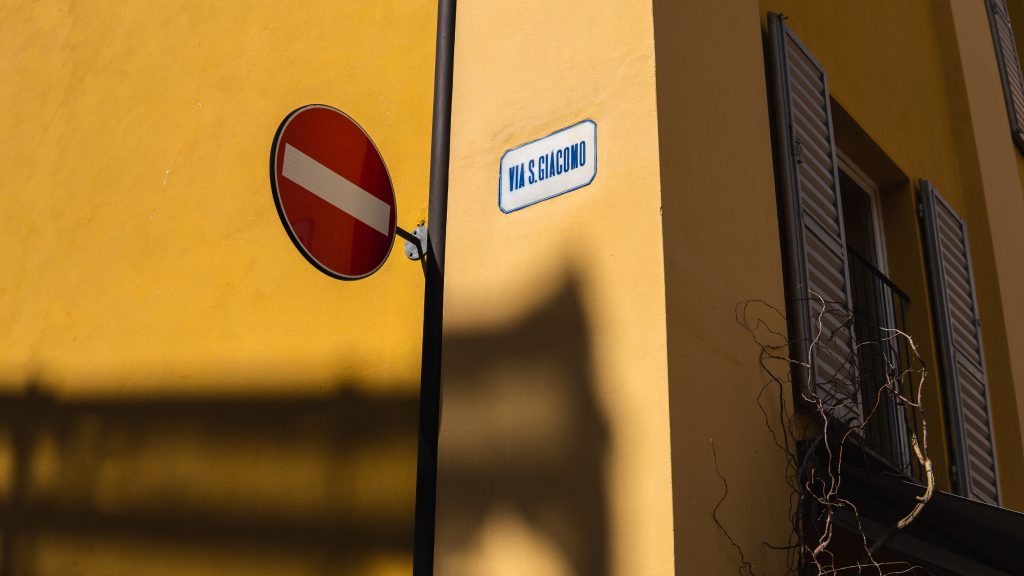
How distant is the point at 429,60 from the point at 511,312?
52.4 inches

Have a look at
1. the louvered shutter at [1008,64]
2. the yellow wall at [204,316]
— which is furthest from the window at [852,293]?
the louvered shutter at [1008,64]

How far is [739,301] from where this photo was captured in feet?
12.8

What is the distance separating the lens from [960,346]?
6.51 meters

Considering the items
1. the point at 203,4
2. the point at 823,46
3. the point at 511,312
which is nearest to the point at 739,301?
the point at 511,312

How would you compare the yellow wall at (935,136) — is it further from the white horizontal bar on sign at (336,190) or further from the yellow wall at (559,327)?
the white horizontal bar on sign at (336,190)

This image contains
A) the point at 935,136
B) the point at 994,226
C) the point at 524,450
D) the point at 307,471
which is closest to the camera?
the point at 524,450

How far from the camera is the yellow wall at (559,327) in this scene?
3375mm

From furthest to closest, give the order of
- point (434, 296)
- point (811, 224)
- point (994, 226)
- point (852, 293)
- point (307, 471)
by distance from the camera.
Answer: point (994, 226) → point (852, 293) → point (811, 224) → point (307, 471) → point (434, 296)

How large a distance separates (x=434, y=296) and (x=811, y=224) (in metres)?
1.70

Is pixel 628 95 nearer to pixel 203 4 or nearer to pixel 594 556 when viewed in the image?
pixel 594 556

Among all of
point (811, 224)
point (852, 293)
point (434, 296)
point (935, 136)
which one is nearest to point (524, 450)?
point (434, 296)

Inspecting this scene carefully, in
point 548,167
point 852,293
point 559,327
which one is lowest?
point 559,327

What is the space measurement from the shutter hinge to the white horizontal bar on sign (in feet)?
5.95

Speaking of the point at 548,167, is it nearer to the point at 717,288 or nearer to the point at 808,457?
the point at 717,288
